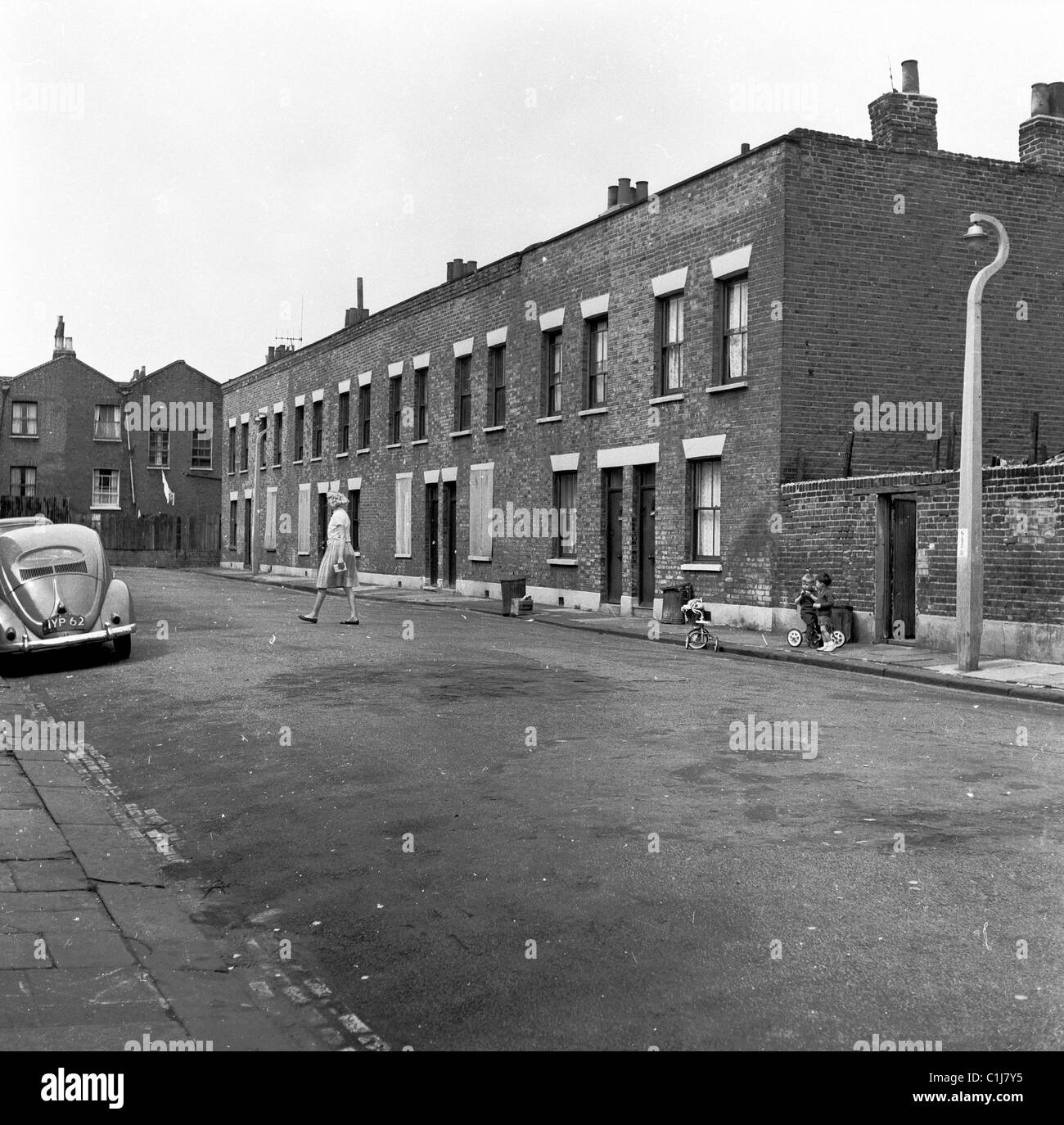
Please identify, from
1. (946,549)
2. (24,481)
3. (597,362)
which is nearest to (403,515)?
(597,362)

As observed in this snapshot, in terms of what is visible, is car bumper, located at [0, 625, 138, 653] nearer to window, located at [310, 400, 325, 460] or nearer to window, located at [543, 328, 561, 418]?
window, located at [543, 328, 561, 418]

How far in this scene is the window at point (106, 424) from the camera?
62.8 m

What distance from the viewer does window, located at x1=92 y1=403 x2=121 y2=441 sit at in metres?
62.8

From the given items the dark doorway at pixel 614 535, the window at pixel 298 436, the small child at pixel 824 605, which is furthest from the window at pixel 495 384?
the window at pixel 298 436

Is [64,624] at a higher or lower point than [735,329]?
lower

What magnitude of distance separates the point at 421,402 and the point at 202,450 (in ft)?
109

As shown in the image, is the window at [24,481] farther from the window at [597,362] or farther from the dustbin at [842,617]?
the dustbin at [842,617]

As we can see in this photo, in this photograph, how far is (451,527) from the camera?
34.4m

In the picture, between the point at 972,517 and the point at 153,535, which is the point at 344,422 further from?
the point at 972,517

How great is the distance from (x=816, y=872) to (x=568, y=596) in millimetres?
21733

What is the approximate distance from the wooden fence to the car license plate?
3840 cm

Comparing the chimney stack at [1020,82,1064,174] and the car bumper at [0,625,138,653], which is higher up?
the chimney stack at [1020,82,1064,174]

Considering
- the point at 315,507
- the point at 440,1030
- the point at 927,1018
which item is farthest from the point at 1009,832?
the point at 315,507

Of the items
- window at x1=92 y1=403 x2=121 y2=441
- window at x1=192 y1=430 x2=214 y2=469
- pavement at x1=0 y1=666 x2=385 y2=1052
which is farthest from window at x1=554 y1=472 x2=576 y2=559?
window at x1=192 y1=430 x2=214 y2=469
